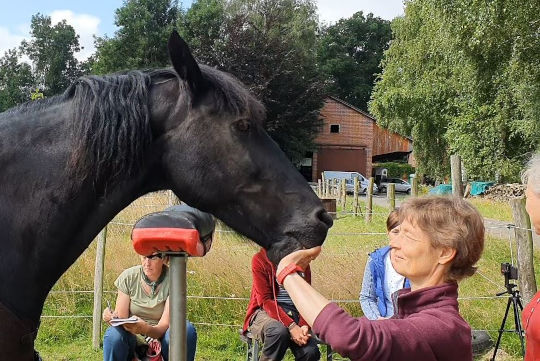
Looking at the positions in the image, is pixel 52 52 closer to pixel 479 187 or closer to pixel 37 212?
pixel 479 187

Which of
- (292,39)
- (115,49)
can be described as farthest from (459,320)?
(115,49)

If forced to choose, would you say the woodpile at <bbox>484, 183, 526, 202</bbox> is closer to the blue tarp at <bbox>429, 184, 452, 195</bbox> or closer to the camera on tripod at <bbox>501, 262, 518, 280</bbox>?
the blue tarp at <bbox>429, 184, 452, 195</bbox>

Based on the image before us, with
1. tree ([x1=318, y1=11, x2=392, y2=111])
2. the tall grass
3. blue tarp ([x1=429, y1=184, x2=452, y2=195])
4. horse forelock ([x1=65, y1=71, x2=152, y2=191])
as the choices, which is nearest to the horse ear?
horse forelock ([x1=65, y1=71, x2=152, y2=191])

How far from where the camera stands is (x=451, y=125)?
2062 centimetres

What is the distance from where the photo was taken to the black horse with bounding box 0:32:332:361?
1.51m

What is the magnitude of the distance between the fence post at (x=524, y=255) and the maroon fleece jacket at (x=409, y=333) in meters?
3.68

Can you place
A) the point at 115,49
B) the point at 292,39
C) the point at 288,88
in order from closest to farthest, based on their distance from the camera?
the point at 288,88
the point at 292,39
the point at 115,49

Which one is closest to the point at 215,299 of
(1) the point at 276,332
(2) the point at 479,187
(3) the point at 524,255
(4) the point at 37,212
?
(1) the point at 276,332

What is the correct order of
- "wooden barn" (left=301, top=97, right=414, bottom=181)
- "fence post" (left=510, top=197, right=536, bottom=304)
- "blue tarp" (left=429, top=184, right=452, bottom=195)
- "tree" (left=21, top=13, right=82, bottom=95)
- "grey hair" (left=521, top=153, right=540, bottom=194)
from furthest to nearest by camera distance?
"tree" (left=21, top=13, right=82, bottom=95)
"wooden barn" (left=301, top=97, right=414, bottom=181)
"fence post" (left=510, top=197, right=536, bottom=304)
"blue tarp" (left=429, top=184, right=452, bottom=195)
"grey hair" (left=521, top=153, right=540, bottom=194)

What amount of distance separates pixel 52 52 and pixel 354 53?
33.0 metres

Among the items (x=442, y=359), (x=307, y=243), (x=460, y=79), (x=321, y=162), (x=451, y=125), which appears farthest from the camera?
(x=321, y=162)

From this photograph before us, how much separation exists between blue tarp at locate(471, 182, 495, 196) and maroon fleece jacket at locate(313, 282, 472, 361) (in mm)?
25025

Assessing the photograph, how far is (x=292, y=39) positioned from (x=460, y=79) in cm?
1889

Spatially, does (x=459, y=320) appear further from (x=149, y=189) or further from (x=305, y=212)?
(x=149, y=189)
